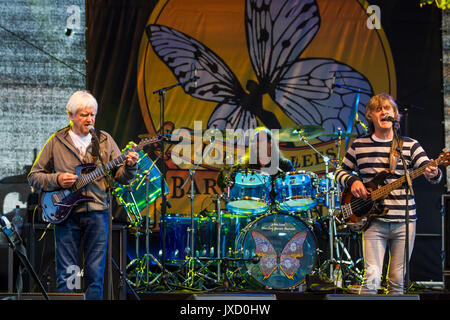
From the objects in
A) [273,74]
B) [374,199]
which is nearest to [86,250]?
[374,199]

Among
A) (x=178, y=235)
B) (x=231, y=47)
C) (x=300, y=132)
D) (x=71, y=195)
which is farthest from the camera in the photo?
(x=231, y=47)

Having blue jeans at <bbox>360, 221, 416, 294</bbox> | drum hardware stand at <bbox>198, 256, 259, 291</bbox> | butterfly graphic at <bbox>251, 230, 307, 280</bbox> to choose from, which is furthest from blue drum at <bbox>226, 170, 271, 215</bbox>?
blue jeans at <bbox>360, 221, 416, 294</bbox>

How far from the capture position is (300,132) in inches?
279

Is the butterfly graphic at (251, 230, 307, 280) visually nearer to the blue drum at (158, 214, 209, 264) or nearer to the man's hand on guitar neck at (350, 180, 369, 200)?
the blue drum at (158, 214, 209, 264)

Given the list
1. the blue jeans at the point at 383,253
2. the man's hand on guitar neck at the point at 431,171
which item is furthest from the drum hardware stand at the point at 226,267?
the man's hand on guitar neck at the point at 431,171

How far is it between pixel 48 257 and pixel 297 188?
2.98 metres

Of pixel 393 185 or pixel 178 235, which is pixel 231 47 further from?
pixel 393 185

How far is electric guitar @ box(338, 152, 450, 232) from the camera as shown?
14.9 feet

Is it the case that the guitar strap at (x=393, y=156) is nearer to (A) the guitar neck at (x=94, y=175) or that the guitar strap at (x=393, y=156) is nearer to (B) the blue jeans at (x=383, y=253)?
(B) the blue jeans at (x=383, y=253)
